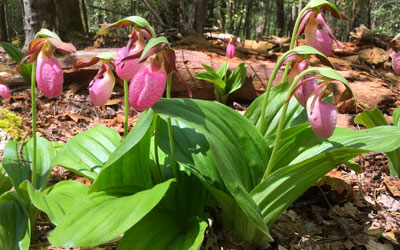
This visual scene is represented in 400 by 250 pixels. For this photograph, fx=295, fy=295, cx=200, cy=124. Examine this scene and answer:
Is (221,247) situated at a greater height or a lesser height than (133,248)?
lesser

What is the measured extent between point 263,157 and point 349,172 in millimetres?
1140

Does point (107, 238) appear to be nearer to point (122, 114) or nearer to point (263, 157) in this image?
Result: point (263, 157)

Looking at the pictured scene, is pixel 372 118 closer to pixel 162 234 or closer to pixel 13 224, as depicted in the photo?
pixel 162 234

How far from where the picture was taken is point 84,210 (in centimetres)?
102

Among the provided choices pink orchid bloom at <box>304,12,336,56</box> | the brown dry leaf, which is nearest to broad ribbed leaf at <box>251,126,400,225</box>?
pink orchid bloom at <box>304,12,336,56</box>

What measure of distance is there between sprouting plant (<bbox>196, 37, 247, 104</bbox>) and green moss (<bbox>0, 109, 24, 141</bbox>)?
5.97 ft

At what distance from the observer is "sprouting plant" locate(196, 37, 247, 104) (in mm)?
3340

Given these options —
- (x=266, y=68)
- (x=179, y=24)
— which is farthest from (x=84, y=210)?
(x=179, y=24)

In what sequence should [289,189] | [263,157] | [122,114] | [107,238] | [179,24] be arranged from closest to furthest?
[107,238] < [289,189] < [263,157] < [122,114] < [179,24]

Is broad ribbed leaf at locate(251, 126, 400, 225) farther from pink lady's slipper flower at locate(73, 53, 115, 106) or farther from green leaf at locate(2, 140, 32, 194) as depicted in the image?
green leaf at locate(2, 140, 32, 194)

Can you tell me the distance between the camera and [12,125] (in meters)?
2.46

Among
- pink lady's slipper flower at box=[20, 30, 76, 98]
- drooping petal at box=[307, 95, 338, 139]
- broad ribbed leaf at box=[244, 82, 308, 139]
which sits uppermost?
pink lady's slipper flower at box=[20, 30, 76, 98]

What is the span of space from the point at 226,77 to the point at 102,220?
3.02 m

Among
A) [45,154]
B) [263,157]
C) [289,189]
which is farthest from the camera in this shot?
[45,154]
